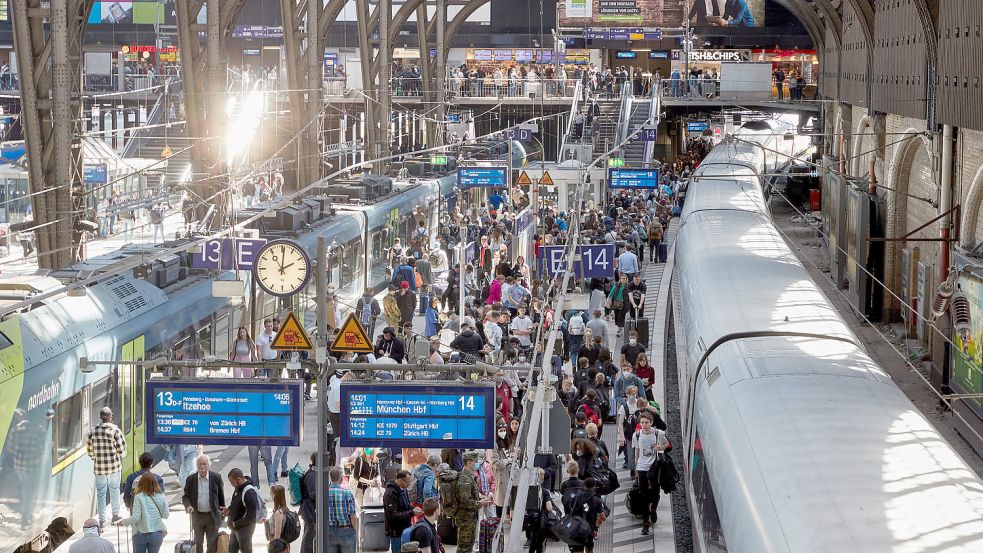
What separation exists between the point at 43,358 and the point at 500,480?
4.96 meters

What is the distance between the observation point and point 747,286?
14797 mm

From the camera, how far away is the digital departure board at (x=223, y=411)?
12.6 meters

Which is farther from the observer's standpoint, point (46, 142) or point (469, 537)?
point (46, 142)

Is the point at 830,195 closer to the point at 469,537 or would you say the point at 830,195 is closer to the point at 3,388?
the point at 469,537

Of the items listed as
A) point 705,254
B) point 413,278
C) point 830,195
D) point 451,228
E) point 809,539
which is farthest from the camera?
point 830,195

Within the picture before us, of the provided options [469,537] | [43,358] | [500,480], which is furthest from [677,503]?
[43,358]

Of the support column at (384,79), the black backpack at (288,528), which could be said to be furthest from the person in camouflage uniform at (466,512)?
the support column at (384,79)

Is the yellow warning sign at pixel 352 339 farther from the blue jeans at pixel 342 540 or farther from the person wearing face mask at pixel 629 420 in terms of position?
the person wearing face mask at pixel 629 420

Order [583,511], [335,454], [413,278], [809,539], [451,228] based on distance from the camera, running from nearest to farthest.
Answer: [809,539]
[583,511]
[335,454]
[413,278]
[451,228]

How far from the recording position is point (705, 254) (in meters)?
18.0

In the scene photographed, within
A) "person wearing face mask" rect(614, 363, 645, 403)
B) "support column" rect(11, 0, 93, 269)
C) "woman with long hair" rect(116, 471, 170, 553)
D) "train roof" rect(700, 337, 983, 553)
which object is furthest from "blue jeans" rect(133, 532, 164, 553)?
"support column" rect(11, 0, 93, 269)

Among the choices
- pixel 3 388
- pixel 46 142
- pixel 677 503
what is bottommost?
pixel 677 503

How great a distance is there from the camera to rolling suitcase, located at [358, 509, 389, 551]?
46.0ft

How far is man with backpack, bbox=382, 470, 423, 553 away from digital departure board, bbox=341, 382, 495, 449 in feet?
2.10
